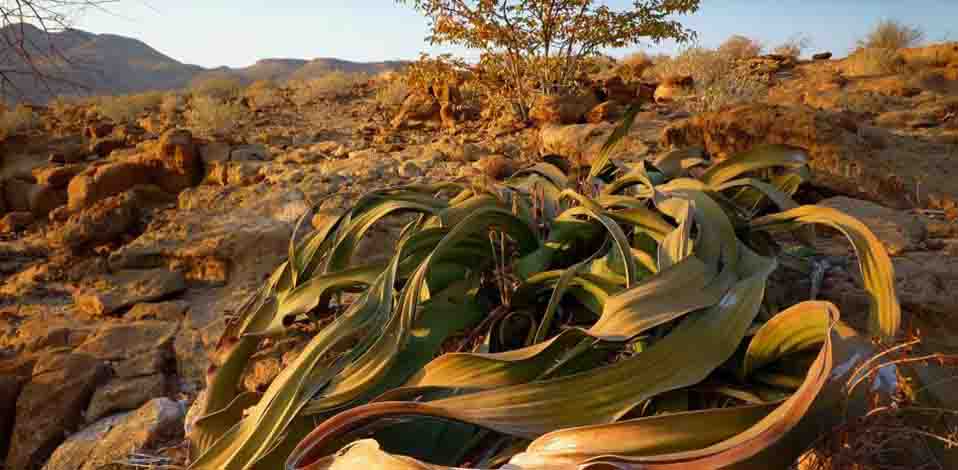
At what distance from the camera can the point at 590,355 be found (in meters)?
1.21

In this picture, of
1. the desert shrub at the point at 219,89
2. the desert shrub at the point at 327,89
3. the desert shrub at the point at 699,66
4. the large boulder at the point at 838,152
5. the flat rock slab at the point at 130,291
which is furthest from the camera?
the desert shrub at the point at 219,89

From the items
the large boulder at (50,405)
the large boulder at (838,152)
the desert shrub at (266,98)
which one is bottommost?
the large boulder at (50,405)

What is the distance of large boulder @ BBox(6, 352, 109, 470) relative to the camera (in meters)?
2.25

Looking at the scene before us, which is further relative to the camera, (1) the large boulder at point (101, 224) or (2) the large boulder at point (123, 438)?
(1) the large boulder at point (101, 224)

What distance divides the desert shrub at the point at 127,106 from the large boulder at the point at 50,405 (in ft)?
31.2

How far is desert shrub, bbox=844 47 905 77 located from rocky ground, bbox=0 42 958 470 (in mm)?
1439

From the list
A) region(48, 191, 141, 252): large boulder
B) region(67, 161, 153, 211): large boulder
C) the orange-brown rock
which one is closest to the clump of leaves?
the orange-brown rock

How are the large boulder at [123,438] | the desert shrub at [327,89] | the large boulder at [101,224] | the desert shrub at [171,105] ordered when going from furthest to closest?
1. the desert shrub at [327,89]
2. the desert shrub at [171,105]
3. the large boulder at [101,224]
4. the large boulder at [123,438]

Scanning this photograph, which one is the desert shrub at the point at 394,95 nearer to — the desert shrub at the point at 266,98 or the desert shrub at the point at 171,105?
the desert shrub at the point at 266,98

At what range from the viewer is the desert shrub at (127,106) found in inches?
423

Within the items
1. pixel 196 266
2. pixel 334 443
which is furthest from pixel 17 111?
pixel 334 443

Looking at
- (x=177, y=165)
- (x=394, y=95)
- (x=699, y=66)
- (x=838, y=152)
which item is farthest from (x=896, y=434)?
(x=394, y=95)

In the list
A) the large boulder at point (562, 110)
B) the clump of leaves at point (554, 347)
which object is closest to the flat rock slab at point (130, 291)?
the clump of leaves at point (554, 347)

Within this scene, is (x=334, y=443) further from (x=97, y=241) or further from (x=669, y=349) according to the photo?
(x=97, y=241)
